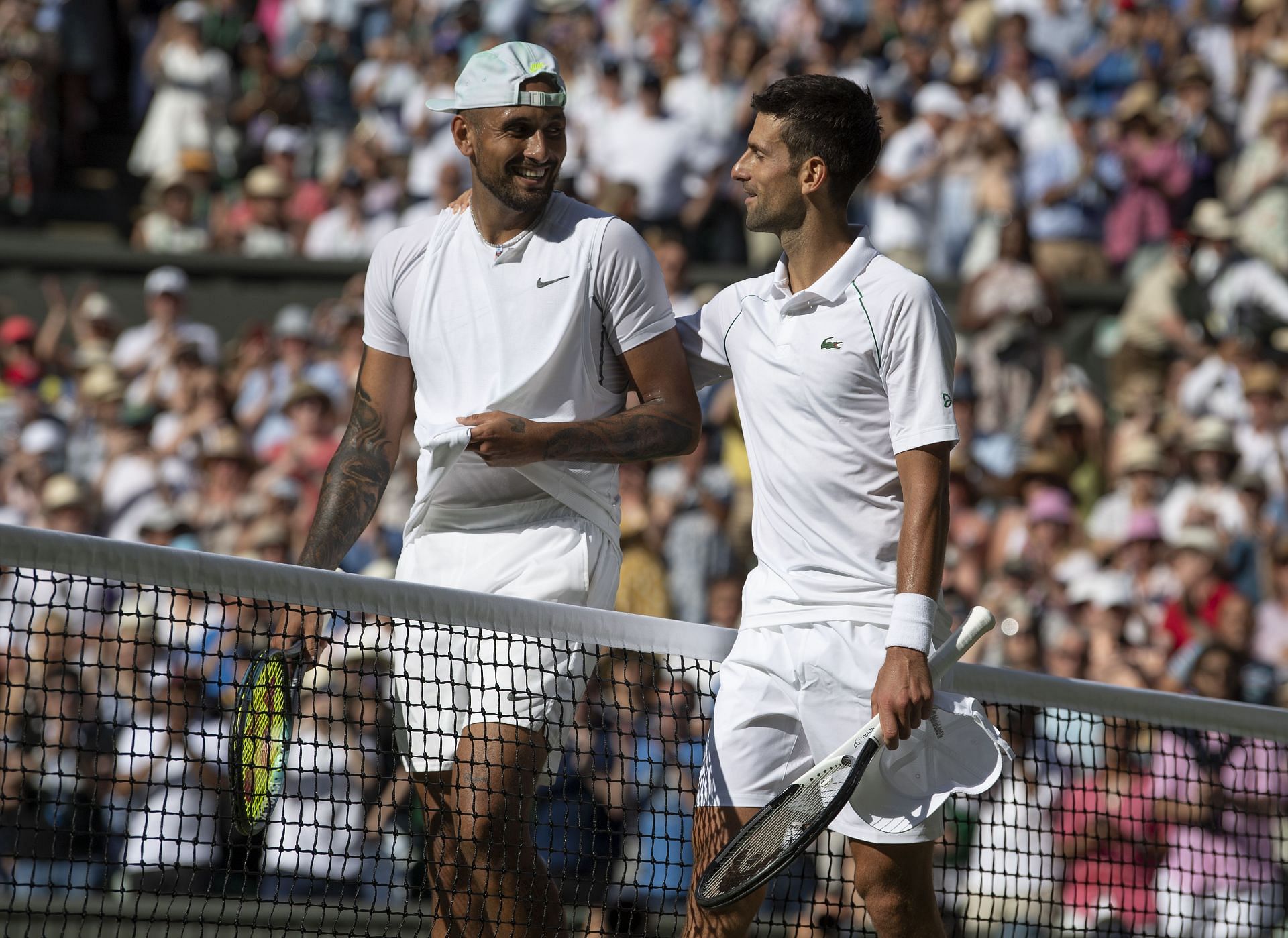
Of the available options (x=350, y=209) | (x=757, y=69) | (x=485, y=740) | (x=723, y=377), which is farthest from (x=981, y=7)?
(x=485, y=740)

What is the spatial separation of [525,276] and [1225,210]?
28.0 ft

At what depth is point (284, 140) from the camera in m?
15.4

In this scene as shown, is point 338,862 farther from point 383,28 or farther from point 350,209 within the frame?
point 383,28

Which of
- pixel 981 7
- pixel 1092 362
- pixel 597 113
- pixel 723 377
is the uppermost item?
pixel 981 7

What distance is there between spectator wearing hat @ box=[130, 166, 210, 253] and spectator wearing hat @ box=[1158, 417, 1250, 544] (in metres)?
8.18

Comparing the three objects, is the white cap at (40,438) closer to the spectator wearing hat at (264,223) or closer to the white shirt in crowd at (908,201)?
the spectator wearing hat at (264,223)

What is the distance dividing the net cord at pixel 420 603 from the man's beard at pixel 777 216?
97 centimetres

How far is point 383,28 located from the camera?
16500 millimetres

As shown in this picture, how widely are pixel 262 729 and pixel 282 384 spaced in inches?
316

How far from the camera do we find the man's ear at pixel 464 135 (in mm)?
4715

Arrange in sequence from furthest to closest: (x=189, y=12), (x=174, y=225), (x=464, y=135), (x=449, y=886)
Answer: (x=189, y=12) → (x=174, y=225) → (x=464, y=135) → (x=449, y=886)

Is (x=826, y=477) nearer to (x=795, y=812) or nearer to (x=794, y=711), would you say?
(x=794, y=711)

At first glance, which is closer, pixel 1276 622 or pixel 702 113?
pixel 1276 622

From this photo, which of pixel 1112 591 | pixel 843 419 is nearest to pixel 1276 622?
pixel 1112 591
